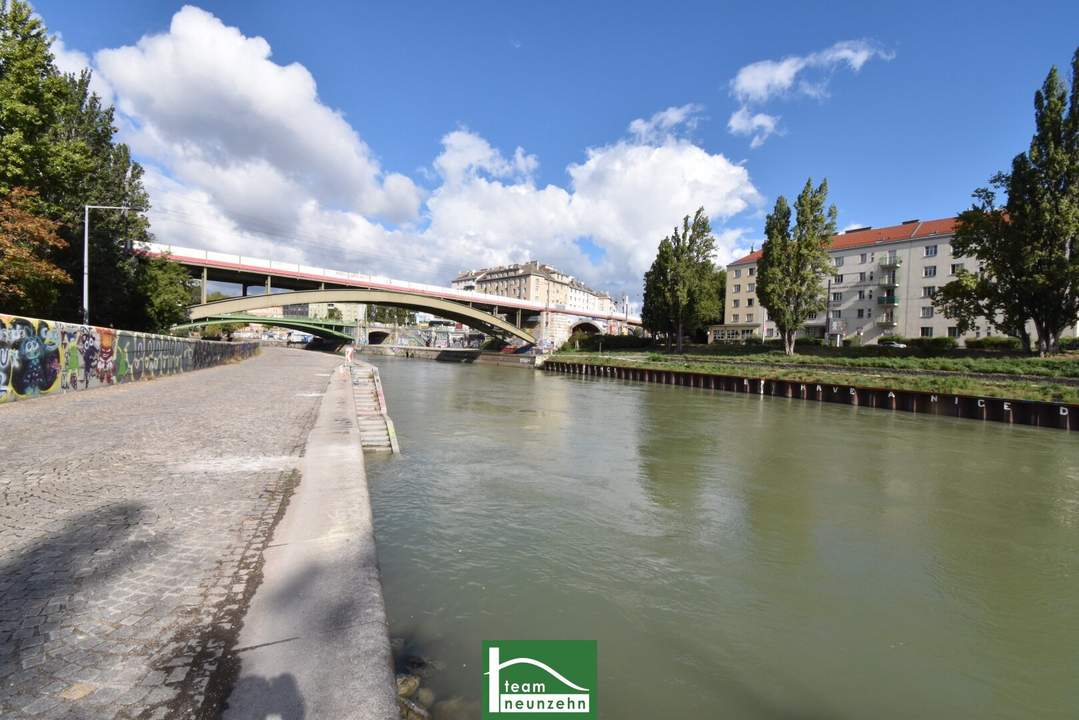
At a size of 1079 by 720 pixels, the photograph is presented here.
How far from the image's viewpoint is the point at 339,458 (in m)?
8.77

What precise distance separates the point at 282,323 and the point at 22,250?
52.6 meters

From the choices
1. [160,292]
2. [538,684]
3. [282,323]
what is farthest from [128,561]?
[282,323]

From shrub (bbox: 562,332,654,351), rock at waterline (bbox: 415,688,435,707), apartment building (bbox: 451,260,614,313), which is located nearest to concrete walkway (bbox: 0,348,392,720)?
rock at waterline (bbox: 415,688,435,707)

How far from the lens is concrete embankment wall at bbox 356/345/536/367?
7787 centimetres

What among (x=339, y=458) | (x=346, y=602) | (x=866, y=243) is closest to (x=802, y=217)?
(x=866, y=243)

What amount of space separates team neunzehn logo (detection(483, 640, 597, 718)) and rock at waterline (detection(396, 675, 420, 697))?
52cm

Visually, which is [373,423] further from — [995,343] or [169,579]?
[995,343]

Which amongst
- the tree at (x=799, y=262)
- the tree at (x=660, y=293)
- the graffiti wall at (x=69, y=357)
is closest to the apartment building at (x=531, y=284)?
the tree at (x=660, y=293)

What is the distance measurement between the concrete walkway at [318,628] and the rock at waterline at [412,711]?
1.11 feet

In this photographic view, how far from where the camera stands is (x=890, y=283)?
59.6 metres

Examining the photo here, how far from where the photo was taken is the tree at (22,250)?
17.2m

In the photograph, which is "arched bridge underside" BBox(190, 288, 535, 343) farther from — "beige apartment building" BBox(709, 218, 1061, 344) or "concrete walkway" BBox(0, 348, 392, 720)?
"concrete walkway" BBox(0, 348, 392, 720)

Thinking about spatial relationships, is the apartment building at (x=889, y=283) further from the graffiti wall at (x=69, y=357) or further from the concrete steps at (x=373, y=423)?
the graffiti wall at (x=69, y=357)

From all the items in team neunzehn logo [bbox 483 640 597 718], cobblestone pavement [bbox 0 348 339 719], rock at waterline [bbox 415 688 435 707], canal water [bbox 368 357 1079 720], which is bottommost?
canal water [bbox 368 357 1079 720]
